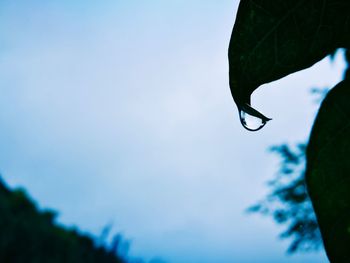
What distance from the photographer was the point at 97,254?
125 ft

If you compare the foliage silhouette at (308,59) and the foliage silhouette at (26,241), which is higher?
the foliage silhouette at (26,241)

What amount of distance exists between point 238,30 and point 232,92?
81mm

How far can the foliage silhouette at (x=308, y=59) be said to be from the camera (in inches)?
14.4

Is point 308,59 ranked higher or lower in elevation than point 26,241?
lower

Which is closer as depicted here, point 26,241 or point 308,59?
point 308,59

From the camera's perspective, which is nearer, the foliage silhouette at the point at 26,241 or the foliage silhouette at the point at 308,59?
the foliage silhouette at the point at 308,59

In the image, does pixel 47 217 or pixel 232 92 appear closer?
pixel 232 92

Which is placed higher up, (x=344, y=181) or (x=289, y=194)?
(x=289, y=194)

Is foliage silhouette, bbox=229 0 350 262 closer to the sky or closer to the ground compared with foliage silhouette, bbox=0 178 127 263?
closer to the ground

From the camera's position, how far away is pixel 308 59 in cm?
37

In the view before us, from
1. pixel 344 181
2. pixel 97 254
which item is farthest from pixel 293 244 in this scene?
pixel 97 254

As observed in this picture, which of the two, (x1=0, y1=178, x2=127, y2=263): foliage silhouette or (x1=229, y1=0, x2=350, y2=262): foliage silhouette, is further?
(x1=0, y1=178, x2=127, y2=263): foliage silhouette

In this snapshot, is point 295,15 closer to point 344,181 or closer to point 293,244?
point 344,181

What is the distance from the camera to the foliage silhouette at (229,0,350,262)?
1.20 feet
